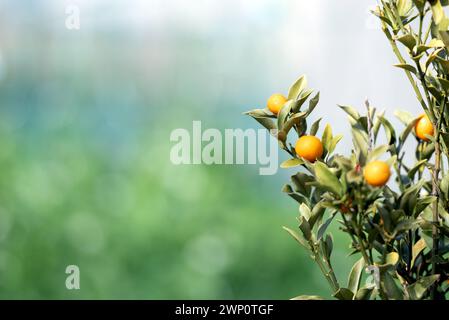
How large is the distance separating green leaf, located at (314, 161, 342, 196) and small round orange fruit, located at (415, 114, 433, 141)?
196 millimetres

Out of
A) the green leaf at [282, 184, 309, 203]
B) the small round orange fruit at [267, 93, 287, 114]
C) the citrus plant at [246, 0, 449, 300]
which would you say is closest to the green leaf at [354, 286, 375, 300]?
the citrus plant at [246, 0, 449, 300]

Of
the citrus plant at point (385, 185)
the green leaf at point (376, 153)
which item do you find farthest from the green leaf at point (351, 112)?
the green leaf at point (376, 153)

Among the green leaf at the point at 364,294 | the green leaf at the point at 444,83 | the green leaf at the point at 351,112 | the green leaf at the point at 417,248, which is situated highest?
the green leaf at the point at 444,83

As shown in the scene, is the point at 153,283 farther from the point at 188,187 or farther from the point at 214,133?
the point at 214,133

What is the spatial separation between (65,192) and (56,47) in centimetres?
63

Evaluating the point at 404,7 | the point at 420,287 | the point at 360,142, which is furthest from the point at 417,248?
the point at 404,7

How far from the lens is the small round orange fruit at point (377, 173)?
0.58m

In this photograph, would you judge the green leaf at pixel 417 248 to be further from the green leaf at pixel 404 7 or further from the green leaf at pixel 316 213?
the green leaf at pixel 404 7

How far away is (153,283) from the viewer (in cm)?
239

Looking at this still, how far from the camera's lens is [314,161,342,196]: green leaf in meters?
0.62

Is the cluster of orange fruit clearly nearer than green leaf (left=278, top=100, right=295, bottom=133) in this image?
Yes

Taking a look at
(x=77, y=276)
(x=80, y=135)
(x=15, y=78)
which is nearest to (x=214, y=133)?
(x=80, y=135)

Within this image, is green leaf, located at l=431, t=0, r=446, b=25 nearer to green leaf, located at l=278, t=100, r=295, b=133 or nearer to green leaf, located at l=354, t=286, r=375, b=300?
green leaf, located at l=278, t=100, r=295, b=133
